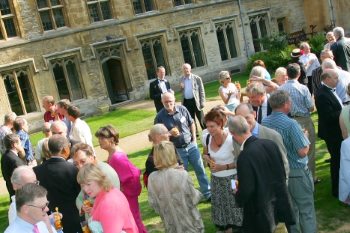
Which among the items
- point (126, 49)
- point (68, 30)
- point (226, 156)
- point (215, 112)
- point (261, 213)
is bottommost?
point (261, 213)

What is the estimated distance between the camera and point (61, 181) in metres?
4.57

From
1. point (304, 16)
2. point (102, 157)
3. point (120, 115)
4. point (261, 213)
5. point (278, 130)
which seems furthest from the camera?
point (304, 16)

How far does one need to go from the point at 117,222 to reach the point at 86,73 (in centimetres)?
1588

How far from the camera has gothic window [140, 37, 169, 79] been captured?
20.5m

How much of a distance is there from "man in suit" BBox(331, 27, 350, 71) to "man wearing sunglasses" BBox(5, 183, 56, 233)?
8282mm

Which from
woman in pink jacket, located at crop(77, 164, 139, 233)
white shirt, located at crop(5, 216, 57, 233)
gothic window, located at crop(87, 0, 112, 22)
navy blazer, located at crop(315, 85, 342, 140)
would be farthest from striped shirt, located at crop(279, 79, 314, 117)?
gothic window, located at crop(87, 0, 112, 22)

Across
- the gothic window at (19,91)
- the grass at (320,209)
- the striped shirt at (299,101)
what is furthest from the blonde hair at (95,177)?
the gothic window at (19,91)

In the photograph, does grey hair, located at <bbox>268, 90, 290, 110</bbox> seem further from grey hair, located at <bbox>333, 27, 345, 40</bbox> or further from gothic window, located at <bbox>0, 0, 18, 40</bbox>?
gothic window, located at <bbox>0, 0, 18, 40</bbox>

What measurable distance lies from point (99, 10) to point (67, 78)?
360 centimetres

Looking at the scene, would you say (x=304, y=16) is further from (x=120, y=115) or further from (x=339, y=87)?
(x=339, y=87)

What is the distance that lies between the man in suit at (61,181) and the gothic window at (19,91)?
13.5 m

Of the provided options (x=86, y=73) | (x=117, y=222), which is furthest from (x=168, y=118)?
(x=86, y=73)

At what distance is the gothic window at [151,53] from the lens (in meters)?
20.5

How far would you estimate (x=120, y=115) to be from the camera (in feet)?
54.4
